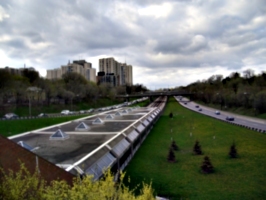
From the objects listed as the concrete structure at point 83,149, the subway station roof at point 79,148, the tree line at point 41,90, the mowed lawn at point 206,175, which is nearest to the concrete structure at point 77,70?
the tree line at point 41,90

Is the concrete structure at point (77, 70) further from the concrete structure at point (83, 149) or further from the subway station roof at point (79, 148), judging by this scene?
the concrete structure at point (83, 149)

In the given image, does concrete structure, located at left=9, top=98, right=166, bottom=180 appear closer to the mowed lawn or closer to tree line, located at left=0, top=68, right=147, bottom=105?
the mowed lawn

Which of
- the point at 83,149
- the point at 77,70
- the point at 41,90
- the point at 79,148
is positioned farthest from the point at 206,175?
the point at 77,70

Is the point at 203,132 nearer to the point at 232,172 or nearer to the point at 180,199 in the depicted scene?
the point at 232,172

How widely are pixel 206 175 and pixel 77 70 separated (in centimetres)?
14895

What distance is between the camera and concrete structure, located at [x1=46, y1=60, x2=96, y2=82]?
531 feet

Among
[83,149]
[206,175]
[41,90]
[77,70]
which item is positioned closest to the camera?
[206,175]

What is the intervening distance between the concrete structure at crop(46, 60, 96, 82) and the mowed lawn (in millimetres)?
129985

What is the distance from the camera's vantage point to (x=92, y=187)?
9.45m

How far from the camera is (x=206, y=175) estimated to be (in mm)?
24125

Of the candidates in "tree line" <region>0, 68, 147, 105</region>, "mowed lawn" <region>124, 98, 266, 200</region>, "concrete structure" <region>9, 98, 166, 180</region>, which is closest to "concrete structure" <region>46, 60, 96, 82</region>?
"tree line" <region>0, 68, 147, 105</region>

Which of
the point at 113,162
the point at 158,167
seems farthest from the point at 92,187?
the point at 158,167

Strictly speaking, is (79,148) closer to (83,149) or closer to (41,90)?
(83,149)

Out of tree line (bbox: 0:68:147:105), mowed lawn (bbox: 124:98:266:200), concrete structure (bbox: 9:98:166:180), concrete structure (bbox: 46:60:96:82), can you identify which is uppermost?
concrete structure (bbox: 46:60:96:82)
